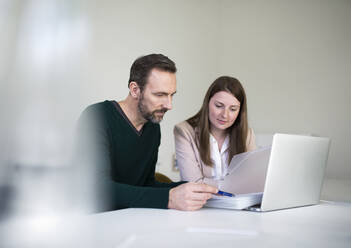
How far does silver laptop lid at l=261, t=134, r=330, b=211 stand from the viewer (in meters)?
0.98

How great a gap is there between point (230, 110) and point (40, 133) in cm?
157

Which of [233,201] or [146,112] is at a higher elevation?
[146,112]

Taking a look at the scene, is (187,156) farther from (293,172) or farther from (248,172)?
(293,172)

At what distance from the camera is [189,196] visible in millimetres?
953

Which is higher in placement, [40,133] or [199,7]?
[199,7]

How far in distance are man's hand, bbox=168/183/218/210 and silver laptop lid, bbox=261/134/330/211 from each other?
0.16m

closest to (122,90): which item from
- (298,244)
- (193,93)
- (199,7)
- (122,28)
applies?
(122,28)

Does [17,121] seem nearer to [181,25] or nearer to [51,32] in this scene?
[51,32]

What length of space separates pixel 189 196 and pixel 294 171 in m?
0.33

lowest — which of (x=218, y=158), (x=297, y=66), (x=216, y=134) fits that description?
(x=218, y=158)

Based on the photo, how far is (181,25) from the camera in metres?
3.51

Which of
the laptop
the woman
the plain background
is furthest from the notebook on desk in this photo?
the plain background

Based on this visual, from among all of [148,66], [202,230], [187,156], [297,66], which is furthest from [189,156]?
[297,66]

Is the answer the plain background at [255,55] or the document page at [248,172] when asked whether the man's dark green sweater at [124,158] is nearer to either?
the document page at [248,172]
